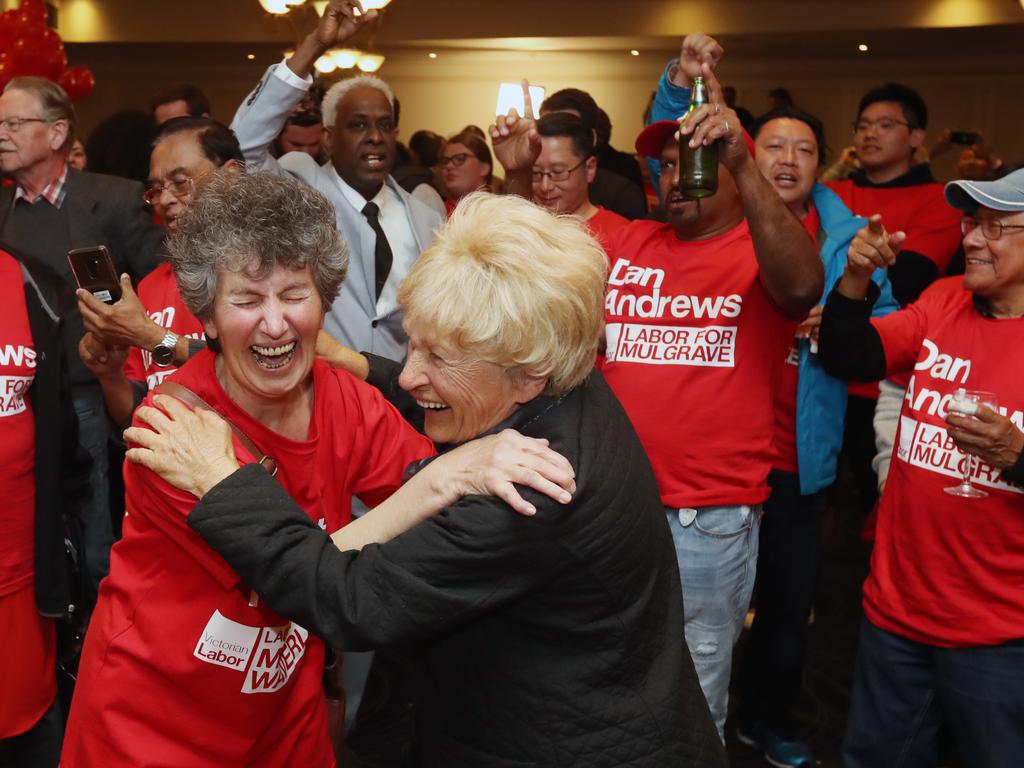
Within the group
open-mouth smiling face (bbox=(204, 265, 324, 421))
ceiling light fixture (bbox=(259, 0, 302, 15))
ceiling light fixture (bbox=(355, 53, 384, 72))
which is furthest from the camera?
ceiling light fixture (bbox=(355, 53, 384, 72))

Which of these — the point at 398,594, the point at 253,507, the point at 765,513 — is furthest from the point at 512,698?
the point at 765,513

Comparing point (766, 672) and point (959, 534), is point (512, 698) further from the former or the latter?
point (766, 672)

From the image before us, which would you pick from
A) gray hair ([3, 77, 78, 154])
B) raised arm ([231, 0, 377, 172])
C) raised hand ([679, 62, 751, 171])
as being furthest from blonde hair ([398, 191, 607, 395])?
gray hair ([3, 77, 78, 154])

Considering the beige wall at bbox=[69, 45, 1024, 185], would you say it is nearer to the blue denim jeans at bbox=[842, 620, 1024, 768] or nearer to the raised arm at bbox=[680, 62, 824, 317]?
the raised arm at bbox=[680, 62, 824, 317]

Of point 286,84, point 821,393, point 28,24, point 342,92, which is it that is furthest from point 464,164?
point 821,393

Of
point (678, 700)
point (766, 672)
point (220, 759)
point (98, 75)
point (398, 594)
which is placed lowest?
point (766, 672)

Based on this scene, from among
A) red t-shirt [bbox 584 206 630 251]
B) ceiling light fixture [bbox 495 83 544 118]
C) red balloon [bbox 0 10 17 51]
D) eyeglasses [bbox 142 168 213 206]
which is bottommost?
eyeglasses [bbox 142 168 213 206]

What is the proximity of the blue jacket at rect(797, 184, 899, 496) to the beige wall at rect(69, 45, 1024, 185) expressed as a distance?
34.1 ft

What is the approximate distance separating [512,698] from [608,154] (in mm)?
4339

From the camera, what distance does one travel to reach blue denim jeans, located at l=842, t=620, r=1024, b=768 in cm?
227

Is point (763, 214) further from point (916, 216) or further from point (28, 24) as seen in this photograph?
point (28, 24)

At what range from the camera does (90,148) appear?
5.09 metres

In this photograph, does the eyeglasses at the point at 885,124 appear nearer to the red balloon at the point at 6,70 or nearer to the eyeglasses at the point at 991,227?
the eyeglasses at the point at 991,227

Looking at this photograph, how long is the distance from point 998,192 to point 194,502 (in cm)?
183
